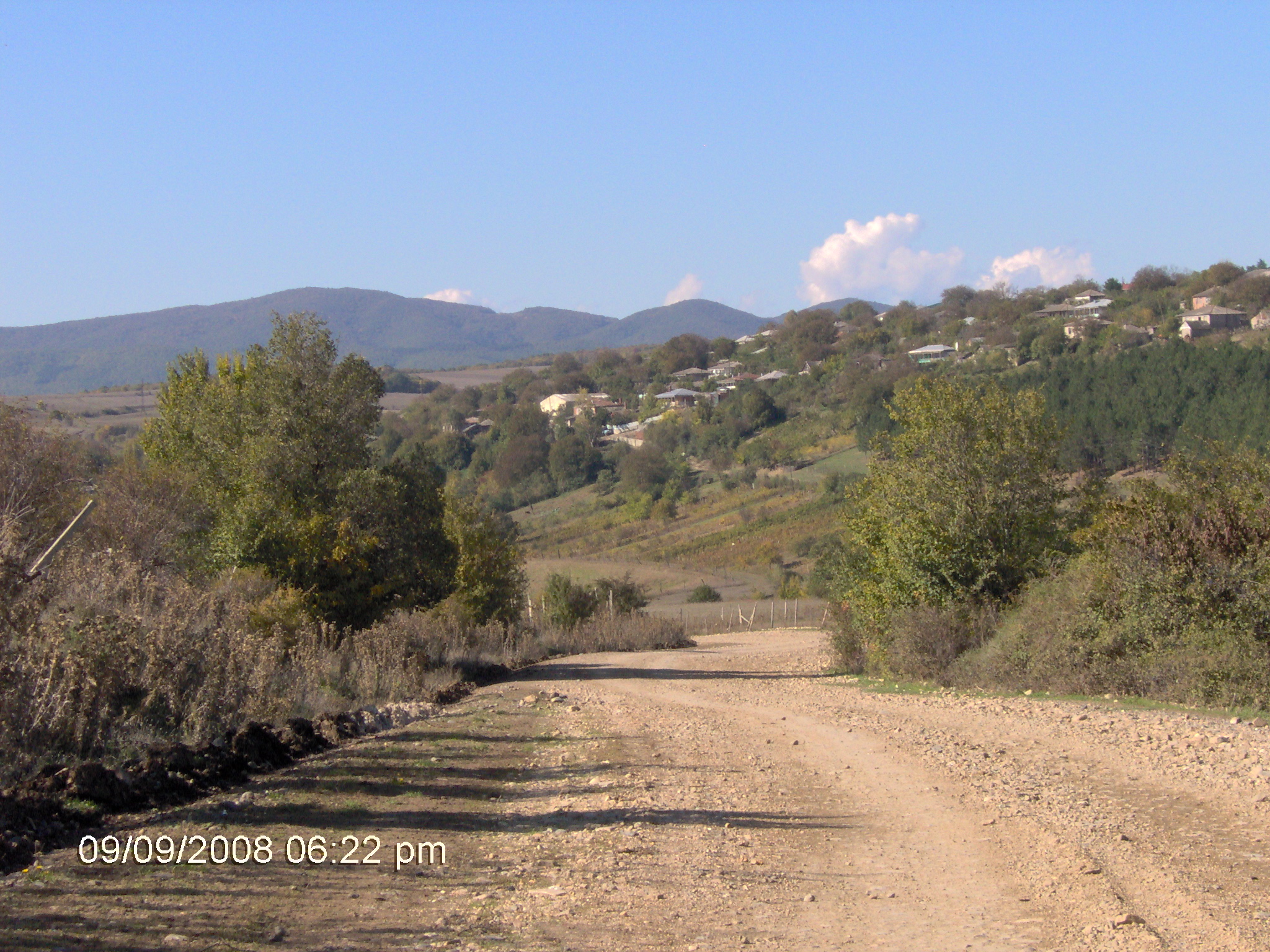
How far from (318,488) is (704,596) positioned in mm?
36597

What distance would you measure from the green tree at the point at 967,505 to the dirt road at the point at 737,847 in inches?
299

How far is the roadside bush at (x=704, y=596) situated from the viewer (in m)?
56.8

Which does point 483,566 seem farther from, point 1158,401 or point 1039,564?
point 1158,401

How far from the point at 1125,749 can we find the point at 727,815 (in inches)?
174

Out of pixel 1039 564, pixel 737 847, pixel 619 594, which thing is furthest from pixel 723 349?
pixel 737 847

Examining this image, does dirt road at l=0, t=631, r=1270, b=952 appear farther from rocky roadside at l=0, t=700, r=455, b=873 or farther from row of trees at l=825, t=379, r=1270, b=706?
row of trees at l=825, t=379, r=1270, b=706

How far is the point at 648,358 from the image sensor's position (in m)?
184

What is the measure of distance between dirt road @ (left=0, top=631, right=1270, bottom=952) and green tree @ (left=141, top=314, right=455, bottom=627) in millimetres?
10464

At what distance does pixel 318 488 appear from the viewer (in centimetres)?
2264

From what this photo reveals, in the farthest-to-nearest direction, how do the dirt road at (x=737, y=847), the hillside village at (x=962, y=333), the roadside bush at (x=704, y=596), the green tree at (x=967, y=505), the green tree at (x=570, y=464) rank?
the green tree at (x=570, y=464) < the hillside village at (x=962, y=333) < the roadside bush at (x=704, y=596) < the green tree at (x=967, y=505) < the dirt road at (x=737, y=847)

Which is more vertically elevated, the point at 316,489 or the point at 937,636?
the point at 316,489

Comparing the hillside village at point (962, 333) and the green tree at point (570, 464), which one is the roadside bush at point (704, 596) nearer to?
the green tree at point (570, 464)

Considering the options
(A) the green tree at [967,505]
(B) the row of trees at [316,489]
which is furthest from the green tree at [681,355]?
(A) the green tree at [967,505]

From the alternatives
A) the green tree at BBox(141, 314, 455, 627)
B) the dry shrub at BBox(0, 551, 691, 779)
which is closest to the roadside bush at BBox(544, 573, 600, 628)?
the green tree at BBox(141, 314, 455, 627)
